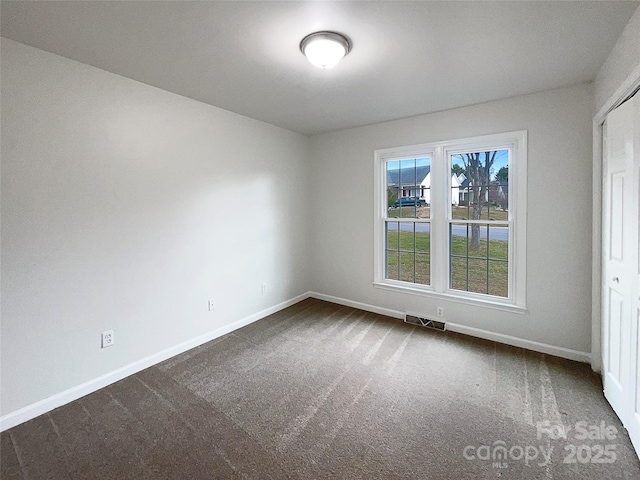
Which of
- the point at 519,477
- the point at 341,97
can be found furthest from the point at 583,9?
the point at 519,477

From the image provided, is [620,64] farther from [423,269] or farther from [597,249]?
[423,269]

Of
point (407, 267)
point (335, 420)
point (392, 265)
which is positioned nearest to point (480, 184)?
point (407, 267)

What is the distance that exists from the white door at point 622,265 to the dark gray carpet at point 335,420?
0.23 metres

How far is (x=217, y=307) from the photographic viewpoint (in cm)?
337

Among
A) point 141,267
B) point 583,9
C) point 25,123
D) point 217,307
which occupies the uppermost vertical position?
point 583,9

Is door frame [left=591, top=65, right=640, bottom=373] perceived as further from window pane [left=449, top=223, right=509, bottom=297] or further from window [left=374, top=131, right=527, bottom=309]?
window pane [left=449, top=223, right=509, bottom=297]

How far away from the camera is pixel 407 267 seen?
3.92m

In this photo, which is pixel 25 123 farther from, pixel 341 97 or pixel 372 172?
pixel 372 172

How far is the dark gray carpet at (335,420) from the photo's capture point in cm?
167

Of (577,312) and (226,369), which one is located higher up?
(577,312)

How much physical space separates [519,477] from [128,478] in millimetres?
2099

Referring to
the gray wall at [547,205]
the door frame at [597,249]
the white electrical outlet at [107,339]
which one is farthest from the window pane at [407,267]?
the white electrical outlet at [107,339]

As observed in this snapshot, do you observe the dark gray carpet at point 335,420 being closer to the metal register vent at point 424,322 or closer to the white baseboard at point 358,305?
the metal register vent at point 424,322

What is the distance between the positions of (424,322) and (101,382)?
327cm
